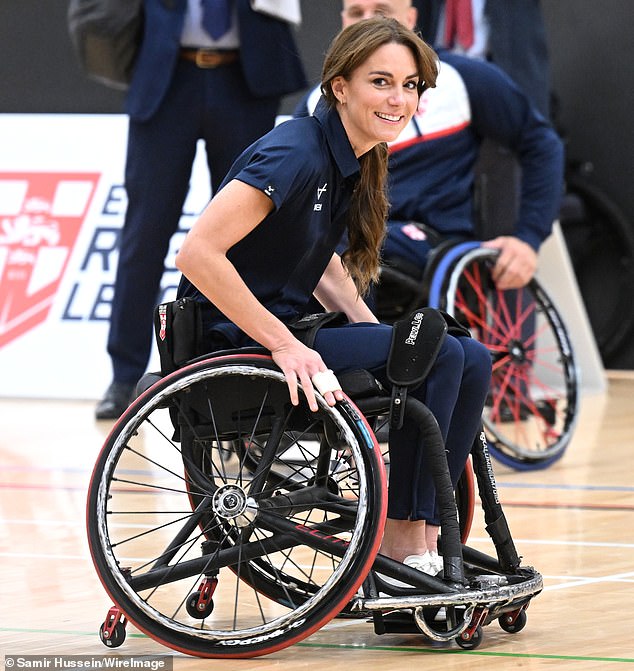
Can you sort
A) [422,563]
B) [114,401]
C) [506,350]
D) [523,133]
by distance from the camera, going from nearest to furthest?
[422,563], [506,350], [523,133], [114,401]

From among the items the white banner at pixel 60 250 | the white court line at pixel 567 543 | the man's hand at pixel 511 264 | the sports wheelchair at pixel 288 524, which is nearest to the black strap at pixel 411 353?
the sports wheelchair at pixel 288 524

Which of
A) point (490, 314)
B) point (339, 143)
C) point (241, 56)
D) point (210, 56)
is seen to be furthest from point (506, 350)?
point (339, 143)

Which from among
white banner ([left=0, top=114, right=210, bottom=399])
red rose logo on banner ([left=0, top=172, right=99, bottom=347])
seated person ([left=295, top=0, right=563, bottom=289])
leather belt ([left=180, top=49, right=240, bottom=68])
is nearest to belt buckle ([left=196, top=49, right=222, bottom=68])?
leather belt ([left=180, top=49, right=240, bottom=68])

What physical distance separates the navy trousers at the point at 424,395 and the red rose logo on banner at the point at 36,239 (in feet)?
12.4

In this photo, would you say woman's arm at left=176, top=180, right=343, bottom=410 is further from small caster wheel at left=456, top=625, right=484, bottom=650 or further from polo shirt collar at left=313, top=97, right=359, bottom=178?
small caster wheel at left=456, top=625, right=484, bottom=650

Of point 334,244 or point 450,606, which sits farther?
point 334,244

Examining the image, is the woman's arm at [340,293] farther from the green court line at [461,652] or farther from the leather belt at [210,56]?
the leather belt at [210,56]

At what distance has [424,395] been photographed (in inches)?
86.8

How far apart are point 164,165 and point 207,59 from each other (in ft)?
1.20

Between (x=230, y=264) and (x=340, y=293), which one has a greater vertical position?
(x=230, y=264)

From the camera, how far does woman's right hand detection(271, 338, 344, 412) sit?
2102 millimetres

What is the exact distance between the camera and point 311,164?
2.25 metres

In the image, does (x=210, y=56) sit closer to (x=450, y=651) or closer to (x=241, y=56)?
(x=241, y=56)

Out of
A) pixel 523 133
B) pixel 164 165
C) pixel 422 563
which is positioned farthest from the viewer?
pixel 164 165
